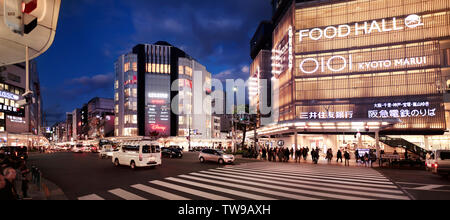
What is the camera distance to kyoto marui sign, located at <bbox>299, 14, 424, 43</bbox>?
4159 centimetres

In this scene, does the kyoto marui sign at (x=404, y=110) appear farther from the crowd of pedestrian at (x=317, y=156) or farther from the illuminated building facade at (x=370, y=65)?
the crowd of pedestrian at (x=317, y=156)

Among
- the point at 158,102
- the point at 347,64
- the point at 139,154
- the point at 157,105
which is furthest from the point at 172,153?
the point at 158,102

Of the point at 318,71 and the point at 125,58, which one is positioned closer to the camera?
the point at 318,71

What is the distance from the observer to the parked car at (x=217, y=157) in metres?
23.9

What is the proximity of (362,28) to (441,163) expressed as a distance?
3585 cm

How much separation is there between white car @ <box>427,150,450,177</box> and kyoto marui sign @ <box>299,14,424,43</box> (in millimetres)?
34908

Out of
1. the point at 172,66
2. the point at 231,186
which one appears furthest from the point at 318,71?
the point at 172,66

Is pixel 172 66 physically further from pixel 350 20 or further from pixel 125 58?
pixel 350 20

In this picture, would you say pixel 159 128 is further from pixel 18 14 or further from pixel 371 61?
pixel 18 14

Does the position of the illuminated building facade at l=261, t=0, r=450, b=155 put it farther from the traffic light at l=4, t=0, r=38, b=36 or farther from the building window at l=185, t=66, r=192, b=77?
the building window at l=185, t=66, r=192, b=77

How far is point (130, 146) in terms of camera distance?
20.2 meters

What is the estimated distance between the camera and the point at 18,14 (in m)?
4.95

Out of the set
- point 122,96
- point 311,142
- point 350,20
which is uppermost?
point 350,20
